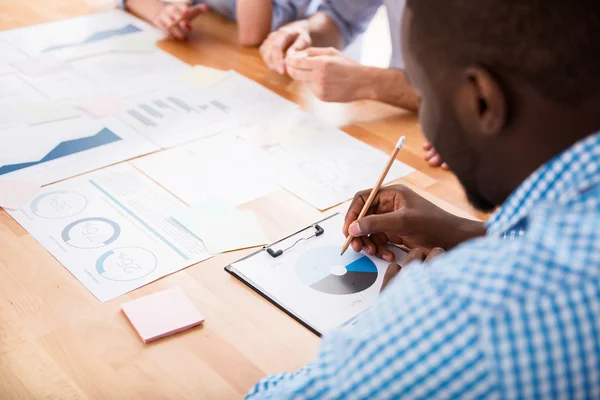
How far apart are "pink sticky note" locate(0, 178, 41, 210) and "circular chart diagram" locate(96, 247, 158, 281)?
0.66 feet

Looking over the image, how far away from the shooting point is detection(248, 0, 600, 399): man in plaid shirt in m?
0.53

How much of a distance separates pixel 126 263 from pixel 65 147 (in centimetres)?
37

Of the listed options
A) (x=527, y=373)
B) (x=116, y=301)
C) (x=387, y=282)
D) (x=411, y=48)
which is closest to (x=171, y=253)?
(x=116, y=301)

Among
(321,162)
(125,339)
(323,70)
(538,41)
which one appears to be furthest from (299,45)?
(538,41)

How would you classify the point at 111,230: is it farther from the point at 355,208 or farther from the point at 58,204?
the point at 355,208

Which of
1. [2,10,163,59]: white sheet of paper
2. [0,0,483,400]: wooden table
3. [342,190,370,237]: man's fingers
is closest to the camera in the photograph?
[0,0,483,400]: wooden table

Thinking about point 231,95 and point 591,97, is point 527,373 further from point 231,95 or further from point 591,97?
point 231,95

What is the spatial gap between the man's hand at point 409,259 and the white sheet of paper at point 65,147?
0.51 metres

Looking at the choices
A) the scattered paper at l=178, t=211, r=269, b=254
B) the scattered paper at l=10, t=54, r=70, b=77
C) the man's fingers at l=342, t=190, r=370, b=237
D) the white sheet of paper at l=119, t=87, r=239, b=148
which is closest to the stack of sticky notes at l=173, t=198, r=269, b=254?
the scattered paper at l=178, t=211, r=269, b=254

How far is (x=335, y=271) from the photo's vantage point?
38.1 inches

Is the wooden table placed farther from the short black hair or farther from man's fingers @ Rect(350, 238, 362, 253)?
the short black hair

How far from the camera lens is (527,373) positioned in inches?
20.9

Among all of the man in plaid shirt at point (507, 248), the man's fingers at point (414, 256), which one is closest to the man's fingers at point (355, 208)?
the man's fingers at point (414, 256)

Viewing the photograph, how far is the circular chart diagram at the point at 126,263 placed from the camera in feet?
3.13
